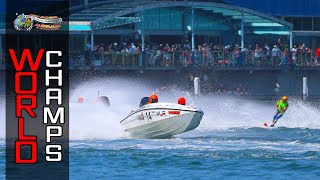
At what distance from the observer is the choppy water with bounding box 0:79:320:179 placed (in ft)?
102

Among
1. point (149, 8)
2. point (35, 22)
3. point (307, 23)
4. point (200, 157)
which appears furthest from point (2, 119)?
point (307, 23)

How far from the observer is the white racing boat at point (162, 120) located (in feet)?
124

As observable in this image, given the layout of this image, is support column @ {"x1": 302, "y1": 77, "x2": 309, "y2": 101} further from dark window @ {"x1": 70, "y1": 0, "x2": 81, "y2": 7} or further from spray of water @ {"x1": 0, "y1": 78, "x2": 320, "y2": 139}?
dark window @ {"x1": 70, "y1": 0, "x2": 81, "y2": 7}

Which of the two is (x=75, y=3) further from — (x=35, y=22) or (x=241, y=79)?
(x=241, y=79)

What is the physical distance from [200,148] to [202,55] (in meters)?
23.1

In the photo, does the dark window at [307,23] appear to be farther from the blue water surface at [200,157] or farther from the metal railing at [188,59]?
the blue water surface at [200,157]

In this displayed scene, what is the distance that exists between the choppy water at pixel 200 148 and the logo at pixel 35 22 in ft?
27.0

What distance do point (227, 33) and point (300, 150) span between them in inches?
1124

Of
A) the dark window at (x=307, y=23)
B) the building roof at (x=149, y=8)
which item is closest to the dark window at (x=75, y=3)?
the building roof at (x=149, y=8)

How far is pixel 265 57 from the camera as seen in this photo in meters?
60.6

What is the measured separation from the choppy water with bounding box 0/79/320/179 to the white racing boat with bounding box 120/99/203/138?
1.22ft

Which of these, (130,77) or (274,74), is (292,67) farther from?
(130,77)

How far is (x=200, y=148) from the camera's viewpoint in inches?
1411

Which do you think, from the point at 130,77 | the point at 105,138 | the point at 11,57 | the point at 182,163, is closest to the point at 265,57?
the point at 130,77
